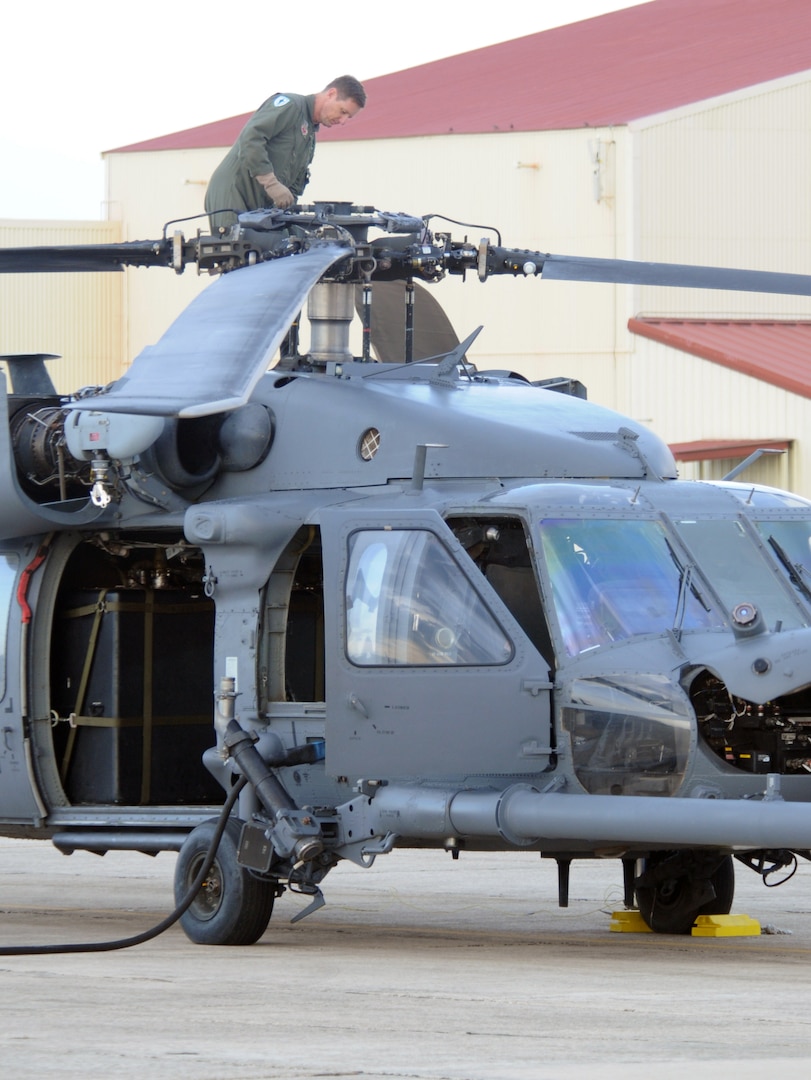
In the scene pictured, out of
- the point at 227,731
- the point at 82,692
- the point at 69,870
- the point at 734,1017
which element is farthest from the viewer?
the point at 69,870

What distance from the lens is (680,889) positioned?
12.2 m

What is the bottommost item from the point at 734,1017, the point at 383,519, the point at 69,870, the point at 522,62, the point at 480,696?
the point at 69,870

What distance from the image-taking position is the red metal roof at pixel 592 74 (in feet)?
106

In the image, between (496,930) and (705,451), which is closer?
(496,930)

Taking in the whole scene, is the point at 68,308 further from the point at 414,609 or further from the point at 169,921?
the point at 414,609

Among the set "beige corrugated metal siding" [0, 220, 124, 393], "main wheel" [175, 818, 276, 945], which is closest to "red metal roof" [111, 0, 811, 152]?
"beige corrugated metal siding" [0, 220, 124, 393]

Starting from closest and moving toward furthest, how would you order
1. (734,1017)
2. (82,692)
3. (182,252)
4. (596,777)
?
(734,1017), (596,777), (182,252), (82,692)

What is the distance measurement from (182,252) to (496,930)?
4402 mm

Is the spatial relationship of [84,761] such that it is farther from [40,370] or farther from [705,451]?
[705,451]

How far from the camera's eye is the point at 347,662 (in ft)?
34.4

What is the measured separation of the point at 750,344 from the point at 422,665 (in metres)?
20.8

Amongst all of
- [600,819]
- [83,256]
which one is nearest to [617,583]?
[600,819]

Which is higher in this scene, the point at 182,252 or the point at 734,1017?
the point at 182,252

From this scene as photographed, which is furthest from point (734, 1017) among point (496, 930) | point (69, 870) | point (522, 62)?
point (522, 62)
